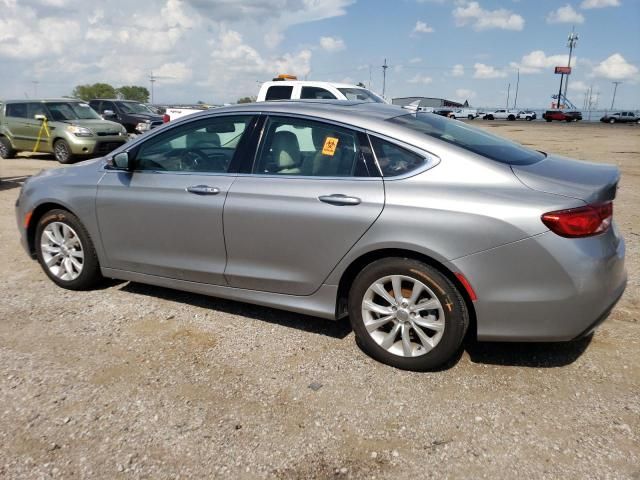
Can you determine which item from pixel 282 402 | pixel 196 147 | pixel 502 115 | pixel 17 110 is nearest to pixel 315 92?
pixel 196 147

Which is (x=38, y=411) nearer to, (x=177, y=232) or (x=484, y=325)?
(x=177, y=232)

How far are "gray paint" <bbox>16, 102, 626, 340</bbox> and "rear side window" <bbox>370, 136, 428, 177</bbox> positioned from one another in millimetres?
62

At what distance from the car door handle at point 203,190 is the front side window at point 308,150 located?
1.02ft

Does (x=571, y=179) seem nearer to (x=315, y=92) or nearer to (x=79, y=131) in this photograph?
(x=315, y=92)

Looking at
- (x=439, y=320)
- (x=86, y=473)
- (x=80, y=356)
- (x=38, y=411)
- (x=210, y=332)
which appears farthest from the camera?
(x=210, y=332)

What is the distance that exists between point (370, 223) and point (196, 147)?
160 cm

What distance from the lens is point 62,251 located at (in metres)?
4.58

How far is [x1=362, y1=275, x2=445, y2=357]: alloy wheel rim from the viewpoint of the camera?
124 inches

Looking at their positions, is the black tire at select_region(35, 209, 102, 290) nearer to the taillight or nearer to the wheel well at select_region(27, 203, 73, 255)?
the wheel well at select_region(27, 203, 73, 255)

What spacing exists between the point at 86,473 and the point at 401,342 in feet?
6.01

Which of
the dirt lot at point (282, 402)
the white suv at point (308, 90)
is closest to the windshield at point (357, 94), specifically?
the white suv at point (308, 90)

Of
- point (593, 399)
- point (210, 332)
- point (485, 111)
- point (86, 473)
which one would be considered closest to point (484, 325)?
point (593, 399)

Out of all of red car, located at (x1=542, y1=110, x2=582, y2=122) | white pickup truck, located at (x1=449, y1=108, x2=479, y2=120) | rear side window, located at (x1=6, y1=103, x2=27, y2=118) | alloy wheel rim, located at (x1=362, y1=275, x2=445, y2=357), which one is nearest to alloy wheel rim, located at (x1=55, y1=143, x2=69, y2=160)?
rear side window, located at (x1=6, y1=103, x2=27, y2=118)

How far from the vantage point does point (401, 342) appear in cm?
330
